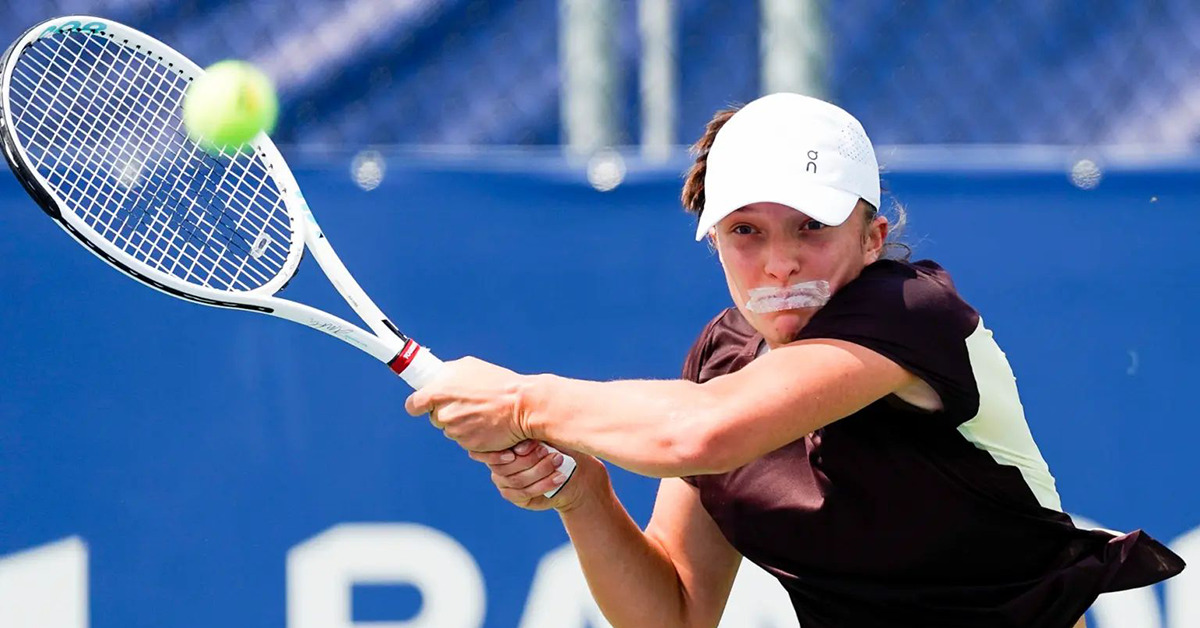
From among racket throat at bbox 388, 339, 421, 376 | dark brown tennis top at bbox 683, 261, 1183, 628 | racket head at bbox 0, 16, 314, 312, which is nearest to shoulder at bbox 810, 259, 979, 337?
dark brown tennis top at bbox 683, 261, 1183, 628

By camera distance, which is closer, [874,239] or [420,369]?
[874,239]

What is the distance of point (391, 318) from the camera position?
3072 mm

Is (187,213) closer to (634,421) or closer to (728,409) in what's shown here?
(634,421)

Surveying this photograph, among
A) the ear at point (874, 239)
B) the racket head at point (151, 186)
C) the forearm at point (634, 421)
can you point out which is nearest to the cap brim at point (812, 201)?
the ear at point (874, 239)

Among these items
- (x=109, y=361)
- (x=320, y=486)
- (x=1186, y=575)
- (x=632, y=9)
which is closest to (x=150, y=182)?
(x=109, y=361)

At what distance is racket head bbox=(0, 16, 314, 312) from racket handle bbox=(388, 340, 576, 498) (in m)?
0.24

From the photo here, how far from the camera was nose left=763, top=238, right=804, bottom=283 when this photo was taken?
203cm

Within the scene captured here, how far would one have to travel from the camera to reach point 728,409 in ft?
6.34

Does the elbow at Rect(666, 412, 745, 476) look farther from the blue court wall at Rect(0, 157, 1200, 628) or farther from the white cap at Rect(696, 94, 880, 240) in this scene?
the blue court wall at Rect(0, 157, 1200, 628)

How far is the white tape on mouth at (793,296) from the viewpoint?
2.04 meters

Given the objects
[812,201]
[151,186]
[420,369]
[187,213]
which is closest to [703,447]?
[812,201]

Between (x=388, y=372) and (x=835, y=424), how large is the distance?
124cm

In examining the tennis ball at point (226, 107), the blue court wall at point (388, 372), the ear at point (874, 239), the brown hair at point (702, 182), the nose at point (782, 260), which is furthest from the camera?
the blue court wall at point (388, 372)

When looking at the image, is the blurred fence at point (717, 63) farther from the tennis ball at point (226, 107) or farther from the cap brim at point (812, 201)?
the cap brim at point (812, 201)
